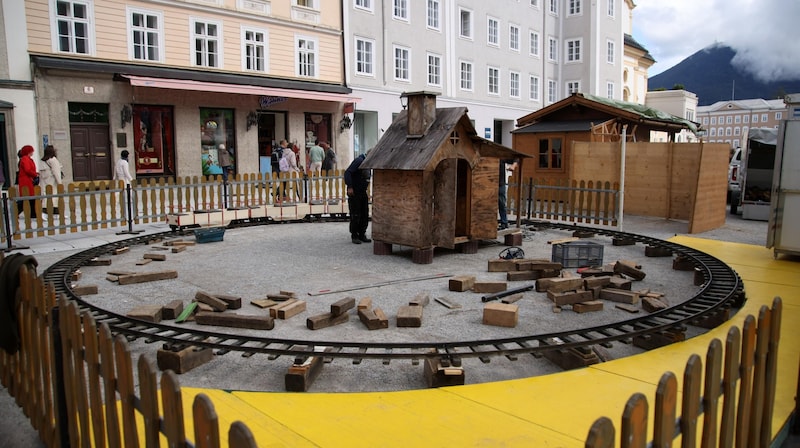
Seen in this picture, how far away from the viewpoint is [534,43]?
145ft

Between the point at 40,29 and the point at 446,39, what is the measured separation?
21931mm

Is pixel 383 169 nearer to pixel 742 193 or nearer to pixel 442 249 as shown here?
pixel 442 249

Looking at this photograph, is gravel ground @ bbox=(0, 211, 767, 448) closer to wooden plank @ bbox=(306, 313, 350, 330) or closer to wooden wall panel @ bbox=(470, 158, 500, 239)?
wooden plank @ bbox=(306, 313, 350, 330)

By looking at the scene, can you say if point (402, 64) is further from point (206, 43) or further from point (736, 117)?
point (736, 117)

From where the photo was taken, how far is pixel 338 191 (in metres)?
18.1

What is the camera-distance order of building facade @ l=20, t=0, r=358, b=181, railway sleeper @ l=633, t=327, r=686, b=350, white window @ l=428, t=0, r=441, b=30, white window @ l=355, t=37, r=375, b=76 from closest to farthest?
railway sleeper @ l=633, t=327, r=686, b=350 < building facade @ l=20, t=0, r=358, b=181 < white window @ l=355, t=37, r=375, b=76 < white window @ l=428, t=0, r=441, b=30

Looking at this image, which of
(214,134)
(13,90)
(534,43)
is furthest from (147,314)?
(534,43)

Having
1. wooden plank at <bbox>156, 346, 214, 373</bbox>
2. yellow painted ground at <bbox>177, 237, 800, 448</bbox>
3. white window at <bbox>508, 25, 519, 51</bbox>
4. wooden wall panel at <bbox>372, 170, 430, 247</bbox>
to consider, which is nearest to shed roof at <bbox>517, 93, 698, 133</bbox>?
wooden wall panel at <bbox>372, 170, 430, 247</bbox>

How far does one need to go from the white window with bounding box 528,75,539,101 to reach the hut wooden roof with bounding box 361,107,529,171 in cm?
3452

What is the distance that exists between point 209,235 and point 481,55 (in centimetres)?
2950

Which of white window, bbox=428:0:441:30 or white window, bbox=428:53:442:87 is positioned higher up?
white window, bbox=428:0:441:30

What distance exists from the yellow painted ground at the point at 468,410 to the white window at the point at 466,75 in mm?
33370

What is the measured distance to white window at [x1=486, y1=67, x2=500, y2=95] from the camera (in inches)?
1554

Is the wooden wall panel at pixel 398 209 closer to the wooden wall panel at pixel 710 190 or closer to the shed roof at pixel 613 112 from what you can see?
the wooden wall panel at pixel 710 190
